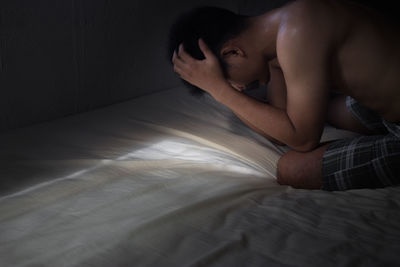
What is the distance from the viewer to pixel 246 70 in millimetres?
1576

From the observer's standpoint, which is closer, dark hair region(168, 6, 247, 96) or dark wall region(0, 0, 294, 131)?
dark hair region(168, 6, 247, 96)

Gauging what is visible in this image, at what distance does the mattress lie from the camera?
1050mm

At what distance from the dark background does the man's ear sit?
0.56 metres

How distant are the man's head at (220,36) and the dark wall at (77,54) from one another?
24.3 inches

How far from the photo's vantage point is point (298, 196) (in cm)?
140

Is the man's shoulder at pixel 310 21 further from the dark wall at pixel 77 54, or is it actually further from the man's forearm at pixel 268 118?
the dark wall at pixel 77 54

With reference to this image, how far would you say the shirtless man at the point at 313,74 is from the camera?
1.37 metres

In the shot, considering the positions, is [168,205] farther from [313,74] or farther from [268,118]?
[313,74]

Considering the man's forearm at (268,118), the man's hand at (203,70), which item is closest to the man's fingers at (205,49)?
the man's hand at (203,70)

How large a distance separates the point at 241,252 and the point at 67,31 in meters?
1.33

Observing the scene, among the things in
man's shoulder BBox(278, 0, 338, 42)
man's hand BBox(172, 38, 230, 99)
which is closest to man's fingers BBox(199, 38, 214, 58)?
man's hand BBox(172, 38, 230, 99)

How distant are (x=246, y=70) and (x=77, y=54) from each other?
2.81 ft

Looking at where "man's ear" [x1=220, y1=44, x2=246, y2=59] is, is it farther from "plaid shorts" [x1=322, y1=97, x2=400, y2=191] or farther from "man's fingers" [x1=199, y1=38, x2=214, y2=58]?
"plaid shorts" [x1=322, y1=97, x2=400, y2=191]

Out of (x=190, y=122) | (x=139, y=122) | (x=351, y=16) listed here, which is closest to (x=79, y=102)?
(x=139, y=122)
